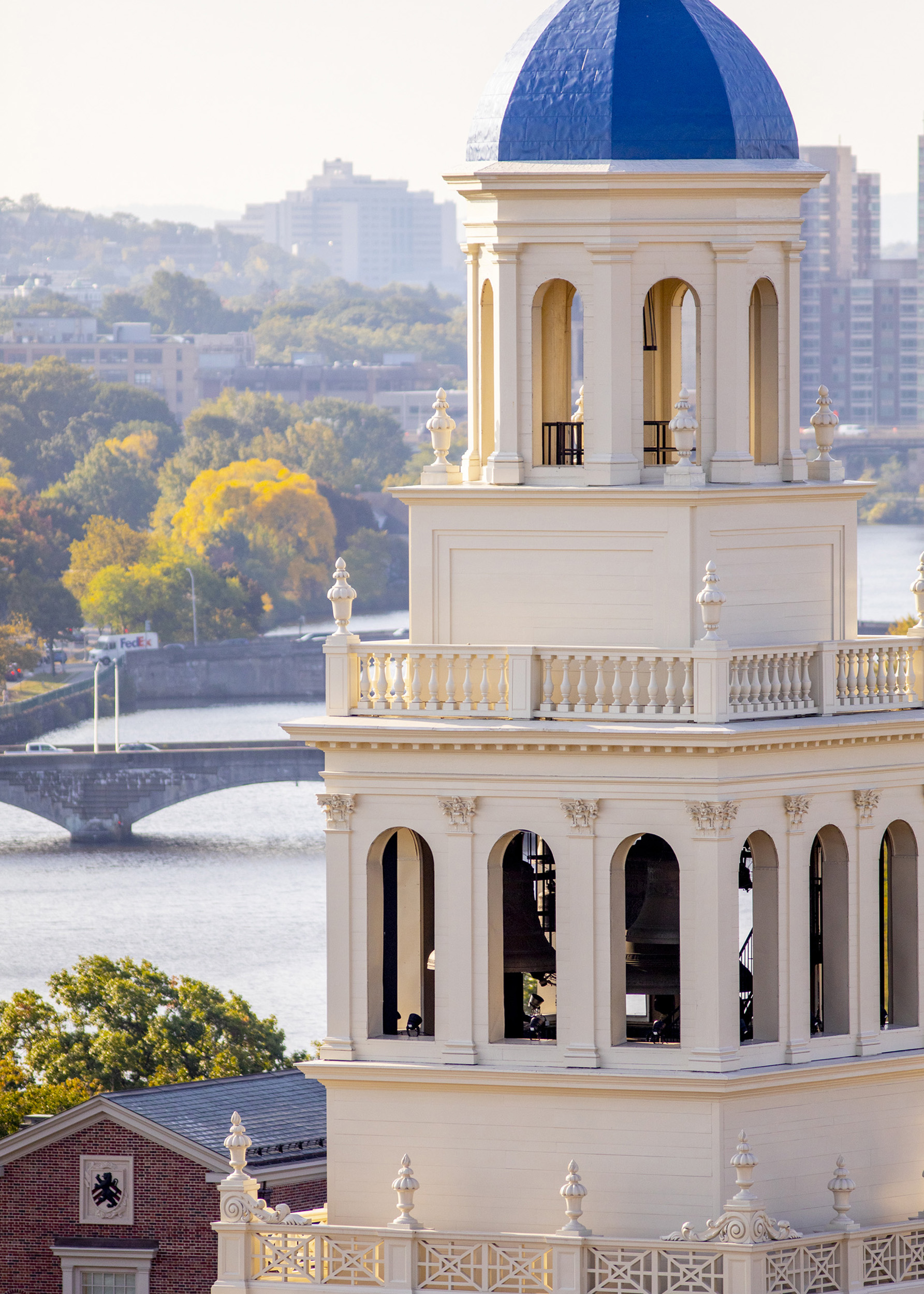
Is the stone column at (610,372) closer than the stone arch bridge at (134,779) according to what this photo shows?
Yes

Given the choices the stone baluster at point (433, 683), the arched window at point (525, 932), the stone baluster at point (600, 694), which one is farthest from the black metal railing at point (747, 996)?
the stone baluster at point (433, 683)

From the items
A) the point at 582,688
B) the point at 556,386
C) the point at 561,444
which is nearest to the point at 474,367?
the point at 556,386

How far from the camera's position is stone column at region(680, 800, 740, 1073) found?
27.2 meters

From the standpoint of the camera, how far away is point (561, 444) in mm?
29672

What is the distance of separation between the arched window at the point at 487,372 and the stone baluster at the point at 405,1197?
6355mm

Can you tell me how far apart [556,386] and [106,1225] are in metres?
21.6

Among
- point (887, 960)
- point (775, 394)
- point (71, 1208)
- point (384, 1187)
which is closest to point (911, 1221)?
point (887, 960)

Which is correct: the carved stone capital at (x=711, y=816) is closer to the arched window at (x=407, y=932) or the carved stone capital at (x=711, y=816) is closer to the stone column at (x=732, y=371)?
the stone column at (x=732, y=371)

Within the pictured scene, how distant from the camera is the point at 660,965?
95.4ft

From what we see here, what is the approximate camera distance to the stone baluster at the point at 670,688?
27.3 metres

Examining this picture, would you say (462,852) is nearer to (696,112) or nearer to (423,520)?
(423,520)

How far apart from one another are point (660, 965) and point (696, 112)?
7.47m

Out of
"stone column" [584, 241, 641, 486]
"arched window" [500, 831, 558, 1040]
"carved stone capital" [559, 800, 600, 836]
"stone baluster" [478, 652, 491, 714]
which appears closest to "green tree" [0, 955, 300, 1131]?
"arched window" [500, 831, 558, 1040]

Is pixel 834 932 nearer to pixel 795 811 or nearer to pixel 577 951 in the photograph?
→ pixel 795 811
